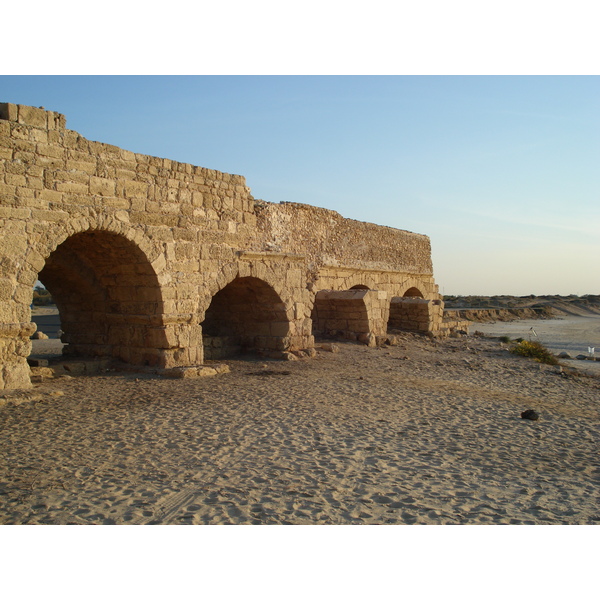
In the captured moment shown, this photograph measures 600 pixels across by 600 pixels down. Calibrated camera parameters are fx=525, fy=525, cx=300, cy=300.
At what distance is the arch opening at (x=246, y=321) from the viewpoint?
10906 millimetres

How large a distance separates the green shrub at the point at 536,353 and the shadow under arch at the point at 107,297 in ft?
29.4

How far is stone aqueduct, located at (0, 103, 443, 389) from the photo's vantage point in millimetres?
6914

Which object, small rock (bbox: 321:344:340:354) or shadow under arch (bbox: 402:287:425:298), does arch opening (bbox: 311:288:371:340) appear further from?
shadow under arch (bbox: 402:287:425:298)

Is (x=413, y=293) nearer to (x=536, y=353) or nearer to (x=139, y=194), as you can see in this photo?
(x=536, y=353)

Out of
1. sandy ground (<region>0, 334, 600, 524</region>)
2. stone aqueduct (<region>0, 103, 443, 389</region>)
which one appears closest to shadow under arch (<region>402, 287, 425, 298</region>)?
stone aqueduct (<region>0, 103, 443, 389</region>)

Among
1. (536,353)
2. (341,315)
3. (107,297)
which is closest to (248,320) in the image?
(107,297)

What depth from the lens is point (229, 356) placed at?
11.1 metres

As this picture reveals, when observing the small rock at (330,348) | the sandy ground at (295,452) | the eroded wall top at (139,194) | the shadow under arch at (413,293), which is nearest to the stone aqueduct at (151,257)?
the eroded wall top at (139,194)

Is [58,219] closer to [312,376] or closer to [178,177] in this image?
[178,177]

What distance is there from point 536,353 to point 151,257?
31.7 feet

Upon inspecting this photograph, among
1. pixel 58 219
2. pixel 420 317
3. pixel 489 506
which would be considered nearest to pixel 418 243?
pixel 420 317

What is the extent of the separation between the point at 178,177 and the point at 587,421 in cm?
717

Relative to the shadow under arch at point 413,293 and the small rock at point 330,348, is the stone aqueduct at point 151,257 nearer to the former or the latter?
the small rock at point 330,348

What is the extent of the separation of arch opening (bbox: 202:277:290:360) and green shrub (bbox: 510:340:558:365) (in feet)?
20.7
